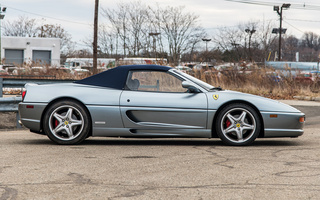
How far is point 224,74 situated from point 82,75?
677 cm

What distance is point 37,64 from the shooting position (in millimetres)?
24609

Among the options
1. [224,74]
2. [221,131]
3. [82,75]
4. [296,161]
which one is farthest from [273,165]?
[82,75]

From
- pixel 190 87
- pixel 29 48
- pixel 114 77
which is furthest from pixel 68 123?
pixel 29 48

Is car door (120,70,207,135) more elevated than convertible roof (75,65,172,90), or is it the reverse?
convertible roof (75,65,172,90)

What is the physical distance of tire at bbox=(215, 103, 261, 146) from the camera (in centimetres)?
729

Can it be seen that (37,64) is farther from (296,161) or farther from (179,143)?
(296,161)

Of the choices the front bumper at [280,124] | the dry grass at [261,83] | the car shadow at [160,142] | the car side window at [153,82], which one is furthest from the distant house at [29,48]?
the front bumper at [280,124]

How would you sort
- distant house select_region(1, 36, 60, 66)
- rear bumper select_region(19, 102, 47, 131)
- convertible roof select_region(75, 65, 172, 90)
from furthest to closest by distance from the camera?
distant house select_region(1, 36, 60, 66) → convertible roof select_region(75, 65, 172, 90) → rear bumper select_region(19, 102, 47, 131)

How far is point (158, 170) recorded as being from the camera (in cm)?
538

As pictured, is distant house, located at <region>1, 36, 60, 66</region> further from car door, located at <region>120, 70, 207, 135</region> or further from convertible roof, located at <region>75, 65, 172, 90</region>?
car door, located at <region>120, 70, 207, 135</region>

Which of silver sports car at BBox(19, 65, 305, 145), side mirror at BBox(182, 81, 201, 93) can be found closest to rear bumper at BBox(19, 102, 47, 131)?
silver sports car at BBox(19, 65, 305, 145)

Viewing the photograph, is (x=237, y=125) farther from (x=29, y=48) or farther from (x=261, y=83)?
(x=29, y=48)

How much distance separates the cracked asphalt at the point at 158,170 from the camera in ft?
14.3

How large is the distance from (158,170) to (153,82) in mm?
2329
